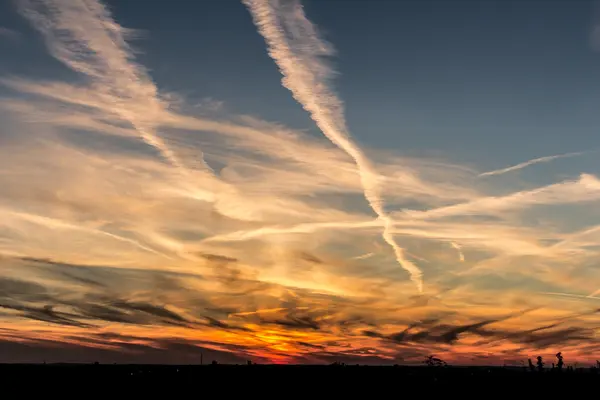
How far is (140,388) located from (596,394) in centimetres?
12552

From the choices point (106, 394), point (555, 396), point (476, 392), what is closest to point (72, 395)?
point (106, 394)

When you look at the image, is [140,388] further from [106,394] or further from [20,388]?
[20,388]

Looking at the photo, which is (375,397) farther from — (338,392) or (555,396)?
(555,396)

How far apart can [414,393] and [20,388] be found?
110665mm

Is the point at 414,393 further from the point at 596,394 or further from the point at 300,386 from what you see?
the point at 596,394

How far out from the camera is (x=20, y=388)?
7569 inches

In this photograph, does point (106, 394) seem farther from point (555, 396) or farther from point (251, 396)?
point (555, 396)

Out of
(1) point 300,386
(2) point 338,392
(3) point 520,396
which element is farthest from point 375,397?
(3) point 520,396

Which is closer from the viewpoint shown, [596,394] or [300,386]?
[596,394]

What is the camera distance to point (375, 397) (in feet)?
583

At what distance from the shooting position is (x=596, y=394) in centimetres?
18262

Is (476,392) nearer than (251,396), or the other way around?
(251,396)

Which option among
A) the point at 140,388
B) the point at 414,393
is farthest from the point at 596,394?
the point at 140,388

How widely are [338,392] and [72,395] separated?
70071 millimetres
